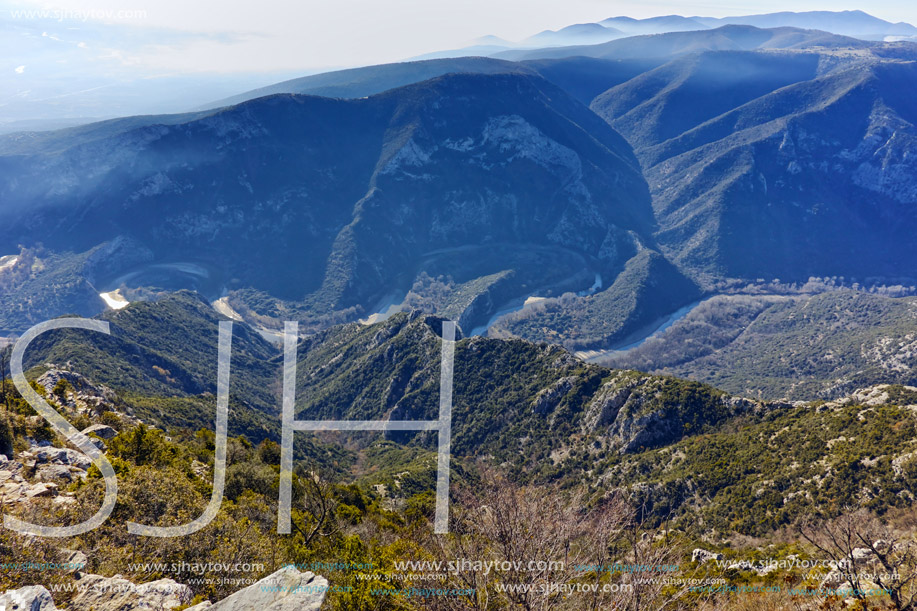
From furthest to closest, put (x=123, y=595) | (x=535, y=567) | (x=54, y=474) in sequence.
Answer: (x=54, y=474) < (x=535, y=567) < (x=123, y=595)

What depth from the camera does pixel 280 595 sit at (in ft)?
64.5

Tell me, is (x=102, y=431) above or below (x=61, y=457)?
below

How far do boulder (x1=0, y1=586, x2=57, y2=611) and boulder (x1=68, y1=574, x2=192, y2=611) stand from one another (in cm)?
196

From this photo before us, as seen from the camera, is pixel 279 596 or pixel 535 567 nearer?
pixel 279 596

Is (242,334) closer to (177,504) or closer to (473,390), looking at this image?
(473,390)

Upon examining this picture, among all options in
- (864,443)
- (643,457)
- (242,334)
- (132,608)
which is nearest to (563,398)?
(643,457)

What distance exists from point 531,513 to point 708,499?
144 ft

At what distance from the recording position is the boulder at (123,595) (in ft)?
63.5

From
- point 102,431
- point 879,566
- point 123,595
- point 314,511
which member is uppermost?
point 123,595

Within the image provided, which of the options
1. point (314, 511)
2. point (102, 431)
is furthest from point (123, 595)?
point (102, 431)

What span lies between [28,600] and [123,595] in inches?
134

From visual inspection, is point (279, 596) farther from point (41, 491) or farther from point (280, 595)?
point (41, 491)

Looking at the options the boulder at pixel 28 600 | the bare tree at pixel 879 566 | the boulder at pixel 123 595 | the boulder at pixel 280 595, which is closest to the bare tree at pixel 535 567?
the boulder at pixel 280 595

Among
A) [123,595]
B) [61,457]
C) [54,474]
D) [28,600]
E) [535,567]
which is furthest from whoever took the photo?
[61,457]
